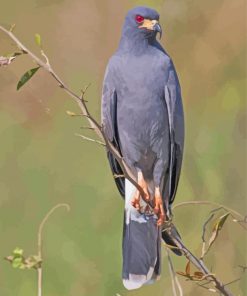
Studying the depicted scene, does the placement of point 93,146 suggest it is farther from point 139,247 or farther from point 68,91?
point 68,91

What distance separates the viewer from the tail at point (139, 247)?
13.9 ft

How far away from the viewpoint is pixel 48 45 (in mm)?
6680

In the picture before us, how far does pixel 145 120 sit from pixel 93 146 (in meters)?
2.01

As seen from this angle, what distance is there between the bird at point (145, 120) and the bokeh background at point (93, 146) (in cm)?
101

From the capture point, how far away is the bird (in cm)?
412

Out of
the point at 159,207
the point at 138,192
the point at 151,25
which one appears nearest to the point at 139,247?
the point at 138,192

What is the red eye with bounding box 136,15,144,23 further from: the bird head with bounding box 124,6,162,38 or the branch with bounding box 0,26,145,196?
the branch with bounding box 0,26,145,196

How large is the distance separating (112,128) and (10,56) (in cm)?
112

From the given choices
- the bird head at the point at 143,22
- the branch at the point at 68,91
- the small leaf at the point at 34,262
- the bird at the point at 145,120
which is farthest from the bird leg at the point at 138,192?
the small leaf at the point at 34,262

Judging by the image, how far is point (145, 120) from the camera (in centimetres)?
412

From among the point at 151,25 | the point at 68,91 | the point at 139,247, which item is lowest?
the point at 139,247

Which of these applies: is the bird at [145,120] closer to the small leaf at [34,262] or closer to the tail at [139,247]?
the tail at [139,247]

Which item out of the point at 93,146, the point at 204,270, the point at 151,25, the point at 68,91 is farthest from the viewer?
the point at 93,146

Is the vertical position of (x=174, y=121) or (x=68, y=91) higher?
(x=68, y=91)
